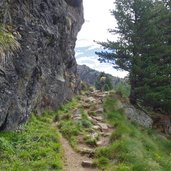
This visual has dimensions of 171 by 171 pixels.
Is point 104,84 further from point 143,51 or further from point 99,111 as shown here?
point 99,111

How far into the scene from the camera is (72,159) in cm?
1689

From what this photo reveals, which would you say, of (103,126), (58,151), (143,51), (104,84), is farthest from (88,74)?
(58,151)

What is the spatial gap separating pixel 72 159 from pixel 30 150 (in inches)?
84.6

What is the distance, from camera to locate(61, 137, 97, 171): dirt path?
51.8ft

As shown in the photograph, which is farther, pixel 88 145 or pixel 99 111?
pixel 99 111

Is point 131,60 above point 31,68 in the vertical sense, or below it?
above

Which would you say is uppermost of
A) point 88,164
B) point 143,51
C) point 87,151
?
point 143,51

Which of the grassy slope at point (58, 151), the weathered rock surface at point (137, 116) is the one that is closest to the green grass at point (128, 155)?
the grassy slope at point (58, 151)

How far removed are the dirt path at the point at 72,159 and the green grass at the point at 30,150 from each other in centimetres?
42

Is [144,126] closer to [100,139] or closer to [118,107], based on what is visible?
[118,107]

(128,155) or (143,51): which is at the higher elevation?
(143,51)

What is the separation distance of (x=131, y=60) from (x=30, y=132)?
494 inches

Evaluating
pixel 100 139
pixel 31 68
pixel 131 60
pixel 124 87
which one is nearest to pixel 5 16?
pixel 31 68

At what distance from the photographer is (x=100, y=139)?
20344 mm
